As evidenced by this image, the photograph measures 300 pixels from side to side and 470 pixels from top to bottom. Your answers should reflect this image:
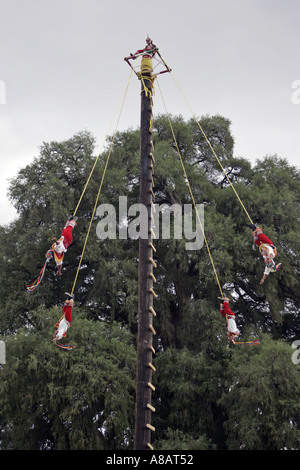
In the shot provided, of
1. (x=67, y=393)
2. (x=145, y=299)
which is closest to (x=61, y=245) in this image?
(x=145, y=299)

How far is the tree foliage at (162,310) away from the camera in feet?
49.3

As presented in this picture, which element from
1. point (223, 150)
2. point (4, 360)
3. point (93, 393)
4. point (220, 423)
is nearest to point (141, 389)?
point (93, 393)

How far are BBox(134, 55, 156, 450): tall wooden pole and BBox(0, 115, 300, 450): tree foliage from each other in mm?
6161

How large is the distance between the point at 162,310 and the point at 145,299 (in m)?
11.2

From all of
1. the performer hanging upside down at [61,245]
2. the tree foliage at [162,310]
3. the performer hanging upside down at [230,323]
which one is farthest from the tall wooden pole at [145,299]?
the tree foliage at [162,310]

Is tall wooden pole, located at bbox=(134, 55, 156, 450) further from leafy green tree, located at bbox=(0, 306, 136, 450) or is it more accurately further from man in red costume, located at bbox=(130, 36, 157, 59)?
leafy green tree, located at bbox=(0, 306, 136, 450)

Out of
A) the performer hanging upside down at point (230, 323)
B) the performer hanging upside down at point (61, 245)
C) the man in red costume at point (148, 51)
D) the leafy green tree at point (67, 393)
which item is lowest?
the leafy green tree at point (67, 393)

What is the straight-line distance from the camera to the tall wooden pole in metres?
8.71

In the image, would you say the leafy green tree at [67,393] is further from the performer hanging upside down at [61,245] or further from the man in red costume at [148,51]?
the man in red costume at [148,51]

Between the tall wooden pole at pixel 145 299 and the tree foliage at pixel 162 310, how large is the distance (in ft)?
20.2

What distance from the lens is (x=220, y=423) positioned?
58.0ft

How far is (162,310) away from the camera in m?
20.4
